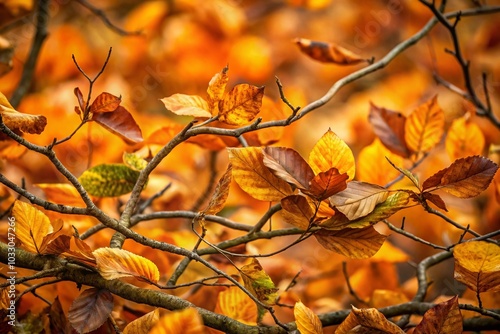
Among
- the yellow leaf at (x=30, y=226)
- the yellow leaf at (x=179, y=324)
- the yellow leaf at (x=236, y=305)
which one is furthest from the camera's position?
the yellow leaf at (x=236, y=305)

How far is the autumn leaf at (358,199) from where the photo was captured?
469mm

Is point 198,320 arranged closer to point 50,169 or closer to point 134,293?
point 134,293

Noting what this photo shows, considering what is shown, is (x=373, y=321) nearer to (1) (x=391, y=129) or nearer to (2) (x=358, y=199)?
(2) (x=358, y=199)

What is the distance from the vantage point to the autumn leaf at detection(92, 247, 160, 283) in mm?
449

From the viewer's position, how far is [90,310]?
481 millimetres

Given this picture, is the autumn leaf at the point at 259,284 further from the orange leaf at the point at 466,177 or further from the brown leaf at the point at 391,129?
the brown leaf at the point at 391,129

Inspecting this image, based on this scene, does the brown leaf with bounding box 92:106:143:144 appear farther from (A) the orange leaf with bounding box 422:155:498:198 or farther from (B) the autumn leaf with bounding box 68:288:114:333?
(A) the orange leaf with bounding box 422:155:498:198

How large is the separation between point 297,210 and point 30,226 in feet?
0.85

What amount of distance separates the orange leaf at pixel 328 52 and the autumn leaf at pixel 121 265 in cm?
37

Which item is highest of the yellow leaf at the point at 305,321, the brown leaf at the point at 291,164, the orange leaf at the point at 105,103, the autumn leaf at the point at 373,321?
the orange leaf at the point at 105,103

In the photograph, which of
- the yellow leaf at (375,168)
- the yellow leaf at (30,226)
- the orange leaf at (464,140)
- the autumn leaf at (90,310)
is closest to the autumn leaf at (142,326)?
the autumn leaf at (90,310)

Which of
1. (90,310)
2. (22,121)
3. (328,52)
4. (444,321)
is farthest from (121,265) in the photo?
(328,52)

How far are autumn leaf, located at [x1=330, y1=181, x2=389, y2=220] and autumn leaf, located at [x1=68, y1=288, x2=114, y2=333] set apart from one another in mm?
231

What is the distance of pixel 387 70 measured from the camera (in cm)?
211
